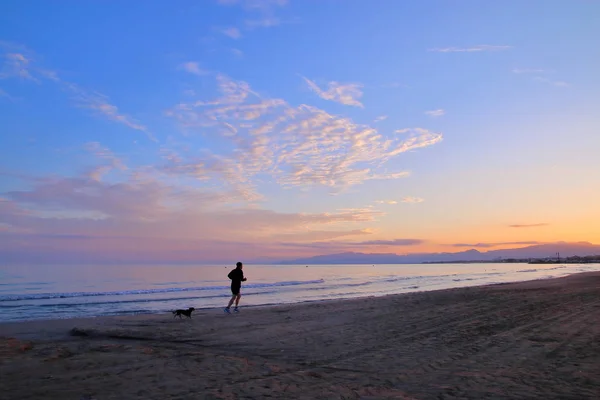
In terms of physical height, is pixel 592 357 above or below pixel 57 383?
below

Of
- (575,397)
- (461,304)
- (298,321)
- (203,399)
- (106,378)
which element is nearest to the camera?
(203,399)

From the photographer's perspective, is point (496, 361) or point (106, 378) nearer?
point (106, 378)

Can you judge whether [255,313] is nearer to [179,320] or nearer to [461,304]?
[179,320]

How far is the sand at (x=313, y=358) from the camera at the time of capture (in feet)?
21.5

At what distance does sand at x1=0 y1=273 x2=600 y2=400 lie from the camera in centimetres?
656

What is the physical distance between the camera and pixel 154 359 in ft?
27.7

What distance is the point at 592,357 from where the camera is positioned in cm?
895

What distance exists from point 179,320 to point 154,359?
7.66 meters

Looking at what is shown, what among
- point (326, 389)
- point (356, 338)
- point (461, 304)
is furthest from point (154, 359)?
point (461, 304)

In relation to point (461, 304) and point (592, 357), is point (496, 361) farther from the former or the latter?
point (461, 304)

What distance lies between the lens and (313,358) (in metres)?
9.12

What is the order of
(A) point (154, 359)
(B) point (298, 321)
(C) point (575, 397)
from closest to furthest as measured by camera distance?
(C) point (575, 397)
(A) point (154, 359)
(B) point (298, 321)

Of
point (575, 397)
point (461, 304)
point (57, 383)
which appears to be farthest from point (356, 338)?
point (461, 304)

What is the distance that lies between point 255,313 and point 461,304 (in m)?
9.26
